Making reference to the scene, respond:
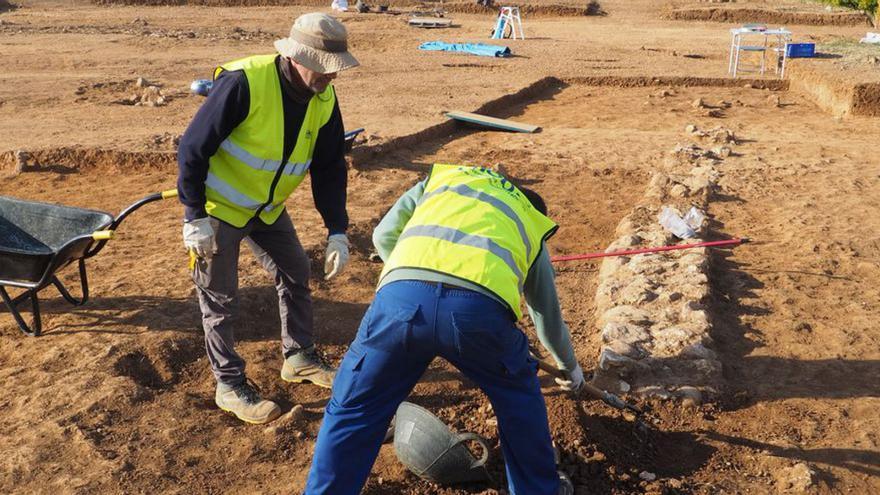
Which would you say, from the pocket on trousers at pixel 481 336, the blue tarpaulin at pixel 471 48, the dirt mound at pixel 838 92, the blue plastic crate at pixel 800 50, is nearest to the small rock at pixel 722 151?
the dirt mound at pixel 838 92

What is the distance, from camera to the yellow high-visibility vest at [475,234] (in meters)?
2.95

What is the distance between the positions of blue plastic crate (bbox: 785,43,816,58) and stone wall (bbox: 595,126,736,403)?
24.7ft

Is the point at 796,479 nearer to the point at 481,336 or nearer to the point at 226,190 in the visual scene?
the point at 481,336

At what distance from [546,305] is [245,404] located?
5.88 feet

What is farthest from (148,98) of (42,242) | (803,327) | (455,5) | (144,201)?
(455,5)

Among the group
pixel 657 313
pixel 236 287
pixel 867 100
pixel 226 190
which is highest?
pixel 226 190

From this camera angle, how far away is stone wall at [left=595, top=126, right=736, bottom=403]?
4805 millimetres

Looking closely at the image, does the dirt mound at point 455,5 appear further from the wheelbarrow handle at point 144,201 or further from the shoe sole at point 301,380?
the shoe sole at point 301,380

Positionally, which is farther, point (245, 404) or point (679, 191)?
point (679, 191)

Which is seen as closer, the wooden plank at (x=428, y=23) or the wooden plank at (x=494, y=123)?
the wooden plank at (x=494, y=123)

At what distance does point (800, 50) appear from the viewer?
46.5 feet

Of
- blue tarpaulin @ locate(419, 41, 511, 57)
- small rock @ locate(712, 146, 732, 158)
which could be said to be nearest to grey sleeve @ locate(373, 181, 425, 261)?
small rock @ locate(712, 146, 732, 158)

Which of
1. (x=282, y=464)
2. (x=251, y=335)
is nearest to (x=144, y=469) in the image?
(x=282, y=464)

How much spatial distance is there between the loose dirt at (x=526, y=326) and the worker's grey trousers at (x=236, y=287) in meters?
0.30
